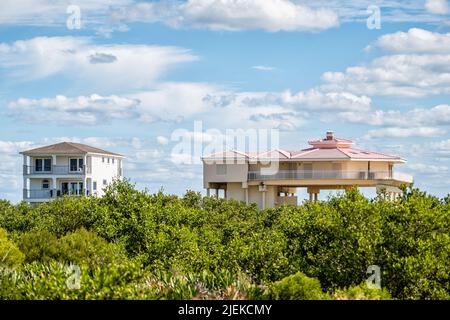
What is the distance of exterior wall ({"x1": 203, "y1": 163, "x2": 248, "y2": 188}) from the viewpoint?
78562 mm

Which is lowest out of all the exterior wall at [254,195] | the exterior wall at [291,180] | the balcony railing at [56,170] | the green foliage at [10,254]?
the green foliage at [10,254]

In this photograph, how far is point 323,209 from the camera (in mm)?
32938

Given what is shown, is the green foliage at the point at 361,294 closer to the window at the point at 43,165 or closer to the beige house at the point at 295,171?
the beige house at the point at 295,171

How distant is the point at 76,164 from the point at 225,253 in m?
52.8

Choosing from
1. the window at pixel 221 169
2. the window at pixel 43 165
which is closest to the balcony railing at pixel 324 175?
the window at pixel 221 169

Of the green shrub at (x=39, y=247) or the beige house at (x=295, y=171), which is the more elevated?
the beige house at (x=295, y=171)

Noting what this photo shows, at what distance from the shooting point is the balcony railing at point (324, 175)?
74.8 metres

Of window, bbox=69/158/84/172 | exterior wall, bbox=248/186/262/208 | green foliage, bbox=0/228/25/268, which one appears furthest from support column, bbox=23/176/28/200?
green foliage, bbox=0/228/25/268

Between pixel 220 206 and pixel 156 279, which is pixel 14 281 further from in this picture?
pixel 220 206

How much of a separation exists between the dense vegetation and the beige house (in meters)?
26.2

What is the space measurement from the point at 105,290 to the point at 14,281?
15.4 feet

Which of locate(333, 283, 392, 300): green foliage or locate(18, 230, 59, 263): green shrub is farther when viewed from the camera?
locate(18, 230, 59, 263): green shrub

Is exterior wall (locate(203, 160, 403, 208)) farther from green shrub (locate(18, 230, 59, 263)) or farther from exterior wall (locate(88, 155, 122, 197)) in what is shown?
green shrub (locate(18, 230, 59, 263))
